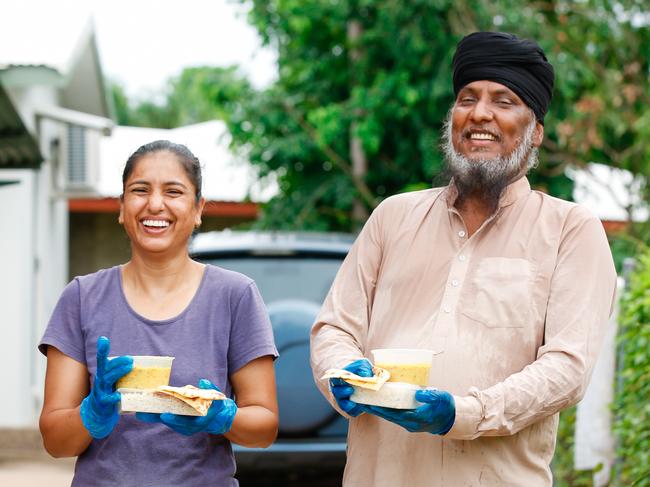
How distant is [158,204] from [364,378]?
779 mm

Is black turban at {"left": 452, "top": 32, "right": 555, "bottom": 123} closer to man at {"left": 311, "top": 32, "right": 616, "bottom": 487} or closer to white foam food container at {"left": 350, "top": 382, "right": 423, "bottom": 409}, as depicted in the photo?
man at {"left": 311, "top": 32, "right": 616, "bottom": 487}

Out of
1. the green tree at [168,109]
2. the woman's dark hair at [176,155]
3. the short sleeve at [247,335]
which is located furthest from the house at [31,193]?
the green tree at [168,109]

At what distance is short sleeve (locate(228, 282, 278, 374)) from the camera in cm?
321

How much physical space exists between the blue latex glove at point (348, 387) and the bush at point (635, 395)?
193cm

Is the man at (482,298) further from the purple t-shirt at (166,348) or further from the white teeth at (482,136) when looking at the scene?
the purple t-shirt at (166,348)

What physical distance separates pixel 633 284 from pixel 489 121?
3101 millimetres

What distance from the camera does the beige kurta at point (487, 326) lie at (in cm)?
308

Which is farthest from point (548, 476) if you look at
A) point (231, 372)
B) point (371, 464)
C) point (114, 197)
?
point (114, 197)

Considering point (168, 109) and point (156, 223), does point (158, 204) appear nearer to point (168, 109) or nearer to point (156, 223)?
point (156, 223)

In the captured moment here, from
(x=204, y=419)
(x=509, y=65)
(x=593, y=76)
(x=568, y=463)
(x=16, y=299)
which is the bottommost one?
(x=568, y=463)

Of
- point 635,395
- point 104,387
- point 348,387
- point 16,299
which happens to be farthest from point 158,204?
point 16,299

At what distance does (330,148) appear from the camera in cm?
1271

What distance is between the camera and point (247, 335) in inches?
127

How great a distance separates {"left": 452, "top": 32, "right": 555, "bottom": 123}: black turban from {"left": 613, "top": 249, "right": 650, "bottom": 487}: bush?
1.85 metres
